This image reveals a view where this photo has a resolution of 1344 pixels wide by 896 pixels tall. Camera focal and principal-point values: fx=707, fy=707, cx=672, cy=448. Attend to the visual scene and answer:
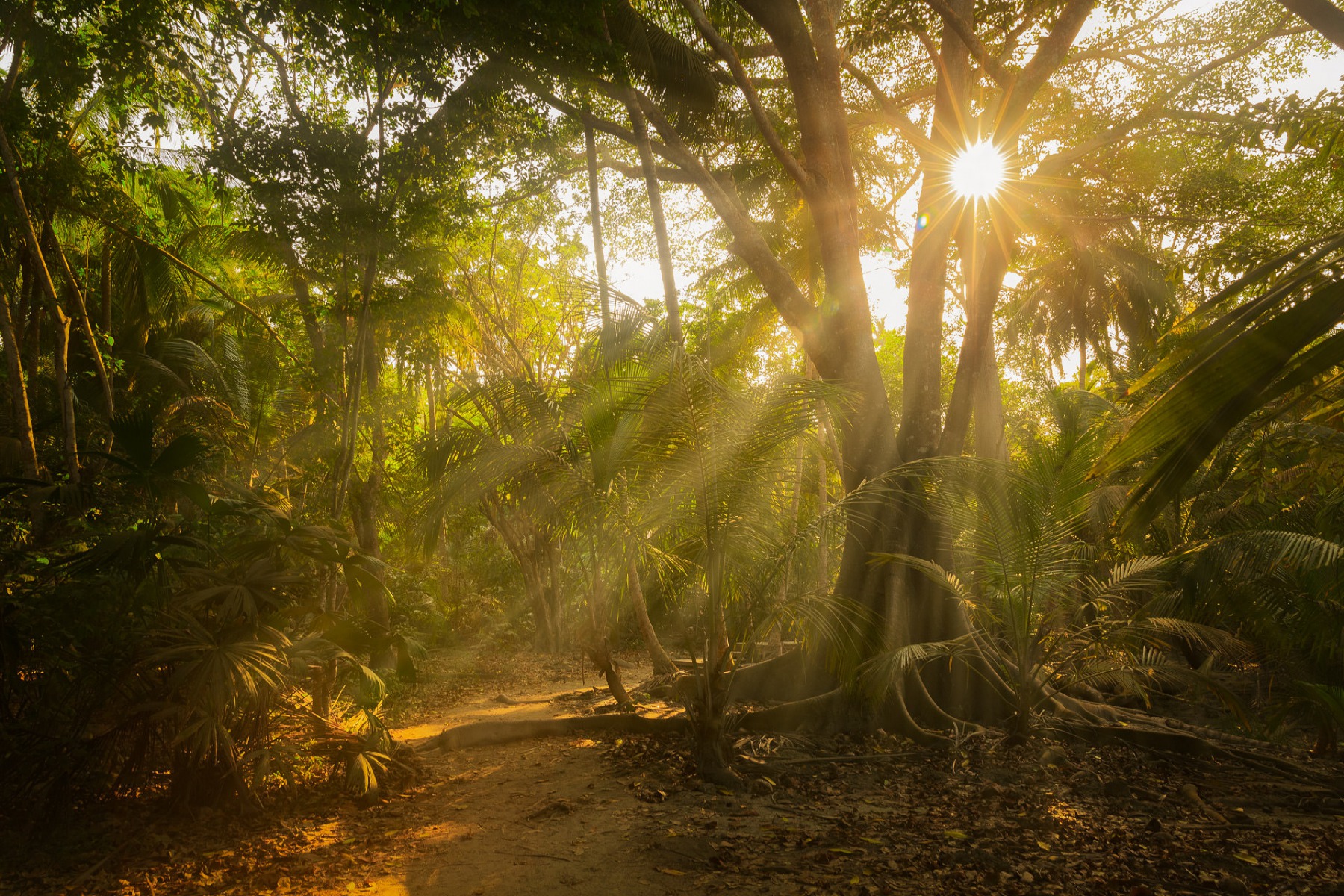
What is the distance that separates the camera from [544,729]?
27.6ft

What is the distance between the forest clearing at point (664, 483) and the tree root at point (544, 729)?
5 centimetres

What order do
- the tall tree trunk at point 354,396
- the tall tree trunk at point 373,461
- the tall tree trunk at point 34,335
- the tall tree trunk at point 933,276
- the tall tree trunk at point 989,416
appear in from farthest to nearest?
1. the tall tree trunk at point 373,461
2. the tall tree trunk at point 989,416
3. the tall tree trunk at point 933,276
4. the tall tree trunk at point 354,396
5. the tall tree trunk at point 34,335

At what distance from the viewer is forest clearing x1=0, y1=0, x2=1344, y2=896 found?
4.37m

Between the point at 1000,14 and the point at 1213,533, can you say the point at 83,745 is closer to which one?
the point at 1000,14

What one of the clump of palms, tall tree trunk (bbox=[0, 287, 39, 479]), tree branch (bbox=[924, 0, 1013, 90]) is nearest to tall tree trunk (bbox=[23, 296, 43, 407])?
tall tree trunk (bbox=[0, 287, 39, 479])

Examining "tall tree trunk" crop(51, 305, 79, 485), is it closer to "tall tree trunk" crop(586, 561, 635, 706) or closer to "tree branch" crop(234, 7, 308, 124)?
"tree branch" crop(234, 7, 308, 124)

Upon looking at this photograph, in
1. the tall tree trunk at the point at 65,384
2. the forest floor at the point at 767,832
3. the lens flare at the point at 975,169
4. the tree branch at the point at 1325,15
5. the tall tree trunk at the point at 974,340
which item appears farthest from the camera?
the lens flare at the point at 975,169

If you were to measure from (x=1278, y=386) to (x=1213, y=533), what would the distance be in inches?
441

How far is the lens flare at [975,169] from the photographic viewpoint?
8.77 m

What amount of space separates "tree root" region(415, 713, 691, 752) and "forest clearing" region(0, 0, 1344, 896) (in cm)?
5

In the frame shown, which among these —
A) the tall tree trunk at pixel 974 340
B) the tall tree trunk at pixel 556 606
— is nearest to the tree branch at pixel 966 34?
the tall tree trunk at pixel 974 340

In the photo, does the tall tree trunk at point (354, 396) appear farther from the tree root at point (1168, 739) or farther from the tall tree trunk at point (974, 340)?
the tree root at point (1168, 739)

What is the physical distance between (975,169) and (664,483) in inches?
233

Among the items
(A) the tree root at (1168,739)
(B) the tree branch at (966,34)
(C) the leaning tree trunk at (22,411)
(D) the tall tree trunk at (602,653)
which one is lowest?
(A) the tree root at (1168,739)
